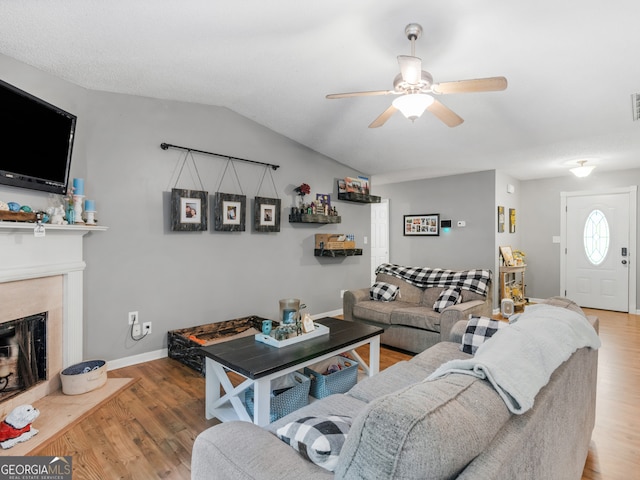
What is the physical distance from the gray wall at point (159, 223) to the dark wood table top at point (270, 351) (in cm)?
143

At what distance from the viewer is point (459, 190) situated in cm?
580

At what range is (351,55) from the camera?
8.48 ft

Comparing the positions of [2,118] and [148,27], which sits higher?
[148,27]

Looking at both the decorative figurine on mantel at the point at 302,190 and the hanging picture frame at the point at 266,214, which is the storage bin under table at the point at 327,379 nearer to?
the hanging picture frame at the point at 266,214

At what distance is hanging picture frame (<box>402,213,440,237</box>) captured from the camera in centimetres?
614

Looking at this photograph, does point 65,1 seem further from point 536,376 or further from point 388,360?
point 388,360

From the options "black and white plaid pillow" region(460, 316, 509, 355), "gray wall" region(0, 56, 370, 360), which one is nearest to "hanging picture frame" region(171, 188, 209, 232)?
"gray wall" region(0, 56, 370, 360)

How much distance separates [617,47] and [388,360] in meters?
3.01

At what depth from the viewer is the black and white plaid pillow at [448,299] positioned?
347cm

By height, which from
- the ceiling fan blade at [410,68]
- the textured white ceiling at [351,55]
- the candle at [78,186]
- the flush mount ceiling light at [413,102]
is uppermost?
the textured white ceiling at [351,55]

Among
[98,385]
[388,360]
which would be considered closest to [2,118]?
[98,385]

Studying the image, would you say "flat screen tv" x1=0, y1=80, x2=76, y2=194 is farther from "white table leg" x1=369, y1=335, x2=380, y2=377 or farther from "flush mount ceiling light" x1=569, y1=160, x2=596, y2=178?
"flush mount ceiling light" x1=569, y1=160, x2=596, y2=178

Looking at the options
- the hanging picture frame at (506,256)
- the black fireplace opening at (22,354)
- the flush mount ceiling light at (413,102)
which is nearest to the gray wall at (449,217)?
the hanging picture frame at (506,256)

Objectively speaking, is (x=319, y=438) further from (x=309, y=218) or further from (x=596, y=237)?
(x=596, y=237)
